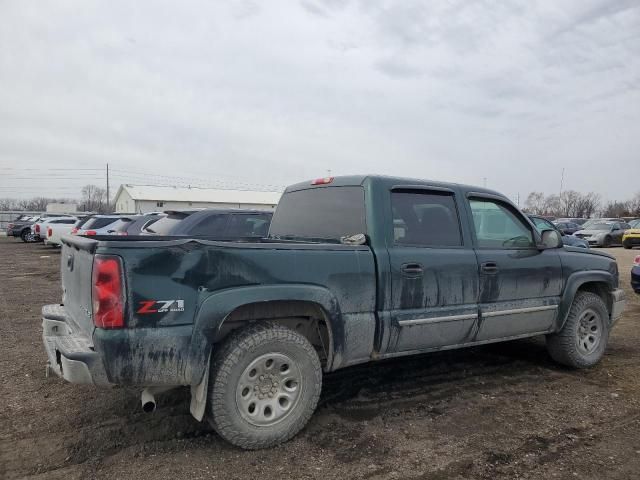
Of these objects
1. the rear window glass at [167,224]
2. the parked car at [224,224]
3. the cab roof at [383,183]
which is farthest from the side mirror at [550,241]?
the rear window glass at [167,224]

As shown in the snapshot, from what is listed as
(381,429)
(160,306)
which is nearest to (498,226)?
(381,429)

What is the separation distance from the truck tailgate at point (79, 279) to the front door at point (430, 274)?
2159mm

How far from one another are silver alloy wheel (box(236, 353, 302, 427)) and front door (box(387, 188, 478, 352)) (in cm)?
87

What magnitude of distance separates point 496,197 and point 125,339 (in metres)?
3.71

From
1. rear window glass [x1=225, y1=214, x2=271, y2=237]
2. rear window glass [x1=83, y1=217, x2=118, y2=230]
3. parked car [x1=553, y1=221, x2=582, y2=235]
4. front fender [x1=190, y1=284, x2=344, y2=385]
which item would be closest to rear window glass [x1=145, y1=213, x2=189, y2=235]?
rear window glass [x1=225, y1=214, x2=271, y2=237]

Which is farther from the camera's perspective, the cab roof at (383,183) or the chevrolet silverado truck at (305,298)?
the cab roof at (383,183)

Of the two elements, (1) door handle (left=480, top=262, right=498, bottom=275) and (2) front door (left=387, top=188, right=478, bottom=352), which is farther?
(1) door handle (left=480, top=262, right=498, bottom=275)

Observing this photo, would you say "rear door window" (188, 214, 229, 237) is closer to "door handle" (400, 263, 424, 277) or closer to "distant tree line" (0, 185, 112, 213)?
"door handle" (400, 263, 424, 277)

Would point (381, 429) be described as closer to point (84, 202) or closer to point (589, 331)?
point (589, 331)

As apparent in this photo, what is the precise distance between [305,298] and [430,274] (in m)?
1.19

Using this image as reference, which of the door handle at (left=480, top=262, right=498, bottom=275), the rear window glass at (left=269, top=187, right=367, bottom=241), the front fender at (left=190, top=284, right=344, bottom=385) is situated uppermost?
the rear window glass at (left=269, top=187, right=367, bottom=241)

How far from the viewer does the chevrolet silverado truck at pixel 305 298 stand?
120 inches

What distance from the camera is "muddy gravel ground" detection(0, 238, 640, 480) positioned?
3203 millimetres

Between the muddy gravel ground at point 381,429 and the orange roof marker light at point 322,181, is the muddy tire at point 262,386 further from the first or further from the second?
the orange roof marker light at point 322,181
